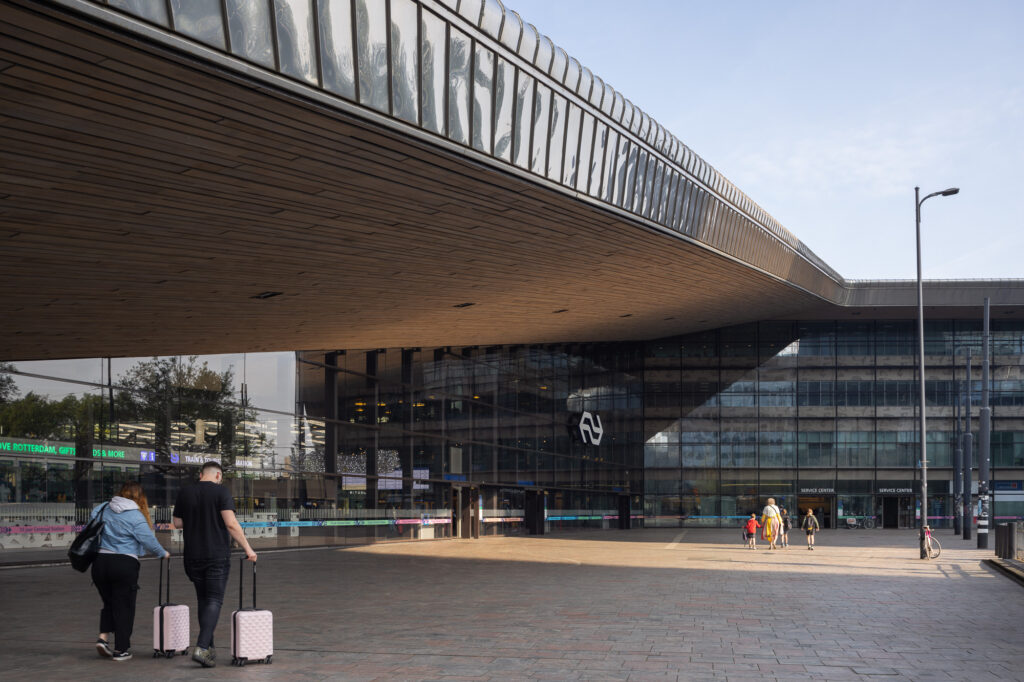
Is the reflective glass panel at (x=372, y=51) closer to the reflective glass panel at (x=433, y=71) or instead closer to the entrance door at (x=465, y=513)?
the reflective glass panel at (x=433, y=71)

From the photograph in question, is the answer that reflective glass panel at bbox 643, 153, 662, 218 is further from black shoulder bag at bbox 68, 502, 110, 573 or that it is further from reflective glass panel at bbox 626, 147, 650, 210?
black shoulder bag at bbox 68, 502, 110, 573

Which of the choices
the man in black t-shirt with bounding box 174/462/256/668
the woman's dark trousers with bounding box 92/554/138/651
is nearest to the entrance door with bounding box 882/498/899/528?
the man in black t-shirt with bounding box 174/462/256/668

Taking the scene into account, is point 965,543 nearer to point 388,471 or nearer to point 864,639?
point 388,471

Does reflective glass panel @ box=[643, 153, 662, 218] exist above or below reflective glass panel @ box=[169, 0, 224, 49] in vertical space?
above

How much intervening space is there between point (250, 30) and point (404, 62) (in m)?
2.84

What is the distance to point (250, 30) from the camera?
981 cm

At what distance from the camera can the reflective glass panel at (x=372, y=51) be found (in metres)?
11.5

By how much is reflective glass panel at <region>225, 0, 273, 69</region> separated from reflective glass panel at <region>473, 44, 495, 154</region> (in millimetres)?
4283

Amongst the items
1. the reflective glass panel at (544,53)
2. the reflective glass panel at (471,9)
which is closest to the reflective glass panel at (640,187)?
the reflective glass panel at (544,53)

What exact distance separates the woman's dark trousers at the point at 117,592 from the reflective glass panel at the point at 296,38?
4.96 m

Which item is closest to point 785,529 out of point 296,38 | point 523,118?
point 523,118

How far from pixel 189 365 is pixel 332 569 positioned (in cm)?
745

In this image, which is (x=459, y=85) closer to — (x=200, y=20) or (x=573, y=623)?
(x=200, y=20)

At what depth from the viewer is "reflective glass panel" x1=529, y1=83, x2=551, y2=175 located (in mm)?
15729
